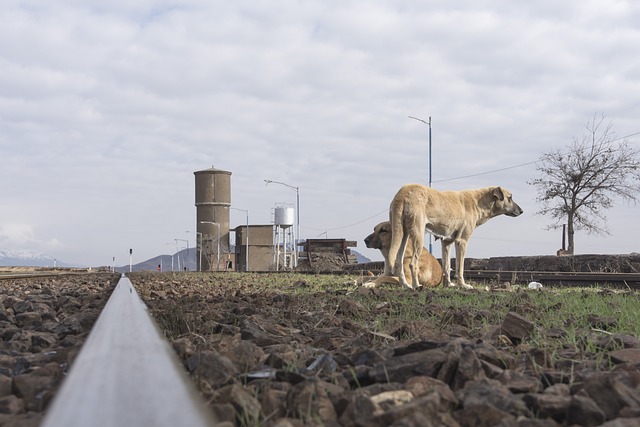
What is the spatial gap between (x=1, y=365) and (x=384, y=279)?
834cm

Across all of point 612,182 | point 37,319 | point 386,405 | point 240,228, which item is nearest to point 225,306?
point 37,319

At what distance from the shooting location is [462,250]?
12.6m

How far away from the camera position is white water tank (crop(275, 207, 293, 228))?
70.9m

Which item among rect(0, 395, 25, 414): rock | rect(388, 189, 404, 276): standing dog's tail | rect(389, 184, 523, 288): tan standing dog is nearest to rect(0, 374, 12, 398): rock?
rect(0, 395, 25, 414): rock

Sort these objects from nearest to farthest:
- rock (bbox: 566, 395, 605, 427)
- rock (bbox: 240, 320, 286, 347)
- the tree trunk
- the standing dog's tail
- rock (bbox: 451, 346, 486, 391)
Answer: rock (bbox: 566, 395, 605, 427)
rock (bbox: 451, 346, 486, 391)
rock (bbox: 240, 320, 286, 347)
the standing dog's tail
the tree trunk

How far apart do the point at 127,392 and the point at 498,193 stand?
41.8ft

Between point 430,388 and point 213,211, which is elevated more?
point 213,211

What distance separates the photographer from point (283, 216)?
233ft

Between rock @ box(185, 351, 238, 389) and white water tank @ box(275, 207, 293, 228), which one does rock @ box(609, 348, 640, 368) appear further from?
white water tank @ box(275, 207, 293, 228)

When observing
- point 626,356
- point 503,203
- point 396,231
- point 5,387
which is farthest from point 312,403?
point 503,203

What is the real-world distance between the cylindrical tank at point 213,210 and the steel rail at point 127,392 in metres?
74.7

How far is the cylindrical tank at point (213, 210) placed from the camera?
7694cm

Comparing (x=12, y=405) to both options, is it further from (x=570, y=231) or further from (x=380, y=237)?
(x=570, y=231)

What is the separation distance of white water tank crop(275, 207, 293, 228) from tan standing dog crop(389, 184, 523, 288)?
187 feet
